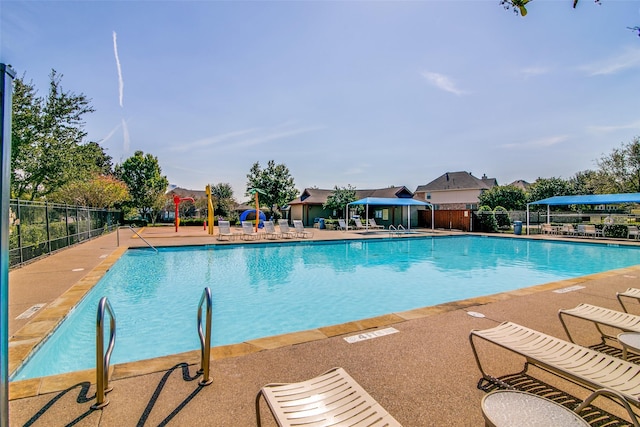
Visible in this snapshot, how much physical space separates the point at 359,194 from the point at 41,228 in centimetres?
2703

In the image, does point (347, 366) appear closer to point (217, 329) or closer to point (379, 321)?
point (379, 321)

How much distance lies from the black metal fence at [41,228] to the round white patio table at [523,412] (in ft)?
23.0

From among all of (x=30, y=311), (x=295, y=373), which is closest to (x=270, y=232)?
(x=30, y=311)

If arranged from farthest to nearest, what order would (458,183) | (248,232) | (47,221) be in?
(458,183)
(248,232)
(47,221)

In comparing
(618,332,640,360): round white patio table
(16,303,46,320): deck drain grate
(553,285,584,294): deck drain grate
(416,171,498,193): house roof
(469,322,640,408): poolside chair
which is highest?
(416,171,498,193): house roof

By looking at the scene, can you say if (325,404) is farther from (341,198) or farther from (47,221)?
(341,198)

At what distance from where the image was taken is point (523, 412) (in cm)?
184

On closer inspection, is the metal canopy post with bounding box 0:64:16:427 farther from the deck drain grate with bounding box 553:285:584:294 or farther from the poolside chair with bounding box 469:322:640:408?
the deck drain grate with bounding box 553:285:584:294

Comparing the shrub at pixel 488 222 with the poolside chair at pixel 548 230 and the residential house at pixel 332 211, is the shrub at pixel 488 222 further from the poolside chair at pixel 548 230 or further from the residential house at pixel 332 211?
the residential house at pixel 332 211

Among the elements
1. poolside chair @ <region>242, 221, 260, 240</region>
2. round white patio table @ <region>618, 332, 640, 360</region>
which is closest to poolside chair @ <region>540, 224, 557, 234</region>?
poolside chair @ <region>242, 221, 260, 240</region>

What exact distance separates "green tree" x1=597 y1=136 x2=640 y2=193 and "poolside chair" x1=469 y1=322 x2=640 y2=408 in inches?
1442

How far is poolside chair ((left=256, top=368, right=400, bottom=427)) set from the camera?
5.88ft

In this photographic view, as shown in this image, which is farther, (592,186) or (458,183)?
(458,183)

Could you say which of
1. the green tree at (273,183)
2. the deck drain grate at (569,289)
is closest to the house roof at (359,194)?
the green tree at (273,183)
